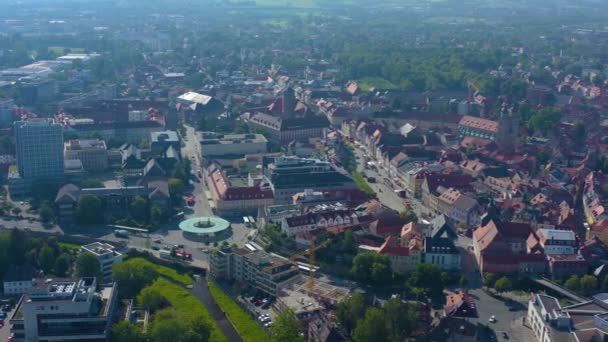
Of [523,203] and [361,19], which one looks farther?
[361,19]

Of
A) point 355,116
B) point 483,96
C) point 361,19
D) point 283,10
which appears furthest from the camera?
point 283,10

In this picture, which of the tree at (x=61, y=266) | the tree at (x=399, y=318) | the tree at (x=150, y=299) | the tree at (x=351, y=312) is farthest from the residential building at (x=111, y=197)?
the tree at (x=399, y=318)

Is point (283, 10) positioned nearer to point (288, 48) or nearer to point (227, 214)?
point (288, 48)

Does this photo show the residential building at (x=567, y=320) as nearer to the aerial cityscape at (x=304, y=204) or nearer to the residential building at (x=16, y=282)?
the aerial cityscape at (x=304, y=204)

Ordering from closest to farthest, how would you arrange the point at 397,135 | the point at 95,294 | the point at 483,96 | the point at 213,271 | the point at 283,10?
the point at 95,294 → the point at 213,271 → the point at 397,135 → the point at 483,96 → the point at 283,10

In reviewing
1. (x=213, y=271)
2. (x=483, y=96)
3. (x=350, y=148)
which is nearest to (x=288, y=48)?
(x=483, y=96)

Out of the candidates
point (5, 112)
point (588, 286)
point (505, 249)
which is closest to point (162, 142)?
point (5, 112)

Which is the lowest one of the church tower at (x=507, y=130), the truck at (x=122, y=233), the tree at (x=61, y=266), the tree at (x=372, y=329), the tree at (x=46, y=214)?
the truck at (x=122, y=233)
